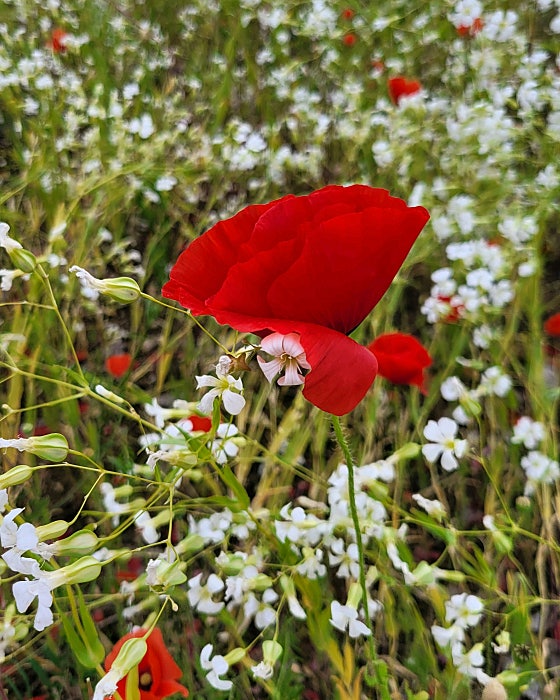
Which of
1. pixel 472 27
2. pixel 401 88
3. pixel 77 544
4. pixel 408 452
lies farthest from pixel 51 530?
pixel 472 27

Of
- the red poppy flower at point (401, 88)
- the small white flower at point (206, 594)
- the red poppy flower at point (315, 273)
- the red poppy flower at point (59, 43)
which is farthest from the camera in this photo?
the red poppy flower at point (59, 43)

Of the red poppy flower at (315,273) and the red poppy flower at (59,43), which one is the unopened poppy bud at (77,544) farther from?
the red poppy flower at (59,43)

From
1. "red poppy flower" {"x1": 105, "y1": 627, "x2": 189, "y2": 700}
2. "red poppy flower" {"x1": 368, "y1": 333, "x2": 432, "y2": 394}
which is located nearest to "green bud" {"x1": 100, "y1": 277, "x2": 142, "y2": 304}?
"red poppy flower" {"x1": 105, "y1": 627, "x2": 189, "y2": 700}

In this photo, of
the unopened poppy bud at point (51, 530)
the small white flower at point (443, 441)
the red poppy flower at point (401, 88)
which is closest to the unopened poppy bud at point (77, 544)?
the unopened poppy bud at point (51, 530)

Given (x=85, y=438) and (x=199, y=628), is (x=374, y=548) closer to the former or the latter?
(x=199, y=628)

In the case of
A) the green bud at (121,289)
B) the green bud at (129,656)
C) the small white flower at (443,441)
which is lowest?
the green bud at (129,656)
